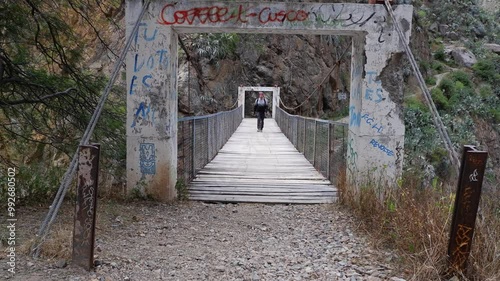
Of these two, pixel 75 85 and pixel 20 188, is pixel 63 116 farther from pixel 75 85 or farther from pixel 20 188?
pixel 20 188

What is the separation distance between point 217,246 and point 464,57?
41541 mm

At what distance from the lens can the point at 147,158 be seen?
564 centimetres

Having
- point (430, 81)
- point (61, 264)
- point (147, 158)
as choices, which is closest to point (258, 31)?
point (147, 158)

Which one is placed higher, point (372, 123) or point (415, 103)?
point (415, 103)

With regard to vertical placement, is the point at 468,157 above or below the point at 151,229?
above

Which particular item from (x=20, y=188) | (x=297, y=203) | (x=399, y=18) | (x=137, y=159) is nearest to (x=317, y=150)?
(x=297, y=203)

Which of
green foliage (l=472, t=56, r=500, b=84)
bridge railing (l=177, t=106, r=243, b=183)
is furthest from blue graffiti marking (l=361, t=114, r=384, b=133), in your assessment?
green foliage (l=472, t=56, r=500, b=84)

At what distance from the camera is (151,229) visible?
4.65 metres

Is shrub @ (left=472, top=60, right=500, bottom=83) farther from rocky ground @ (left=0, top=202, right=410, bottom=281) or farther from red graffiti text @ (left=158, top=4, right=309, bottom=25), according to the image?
rocky ground @ (left=0, top=202, right=410, bottom=281)

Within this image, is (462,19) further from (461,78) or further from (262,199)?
(262,199)

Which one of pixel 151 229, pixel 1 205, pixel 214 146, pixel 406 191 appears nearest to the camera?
pixel 406 191

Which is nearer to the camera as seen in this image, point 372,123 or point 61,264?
point 61,264

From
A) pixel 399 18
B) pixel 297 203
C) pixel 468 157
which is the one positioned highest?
pixel 399 18

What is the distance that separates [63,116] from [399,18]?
14.7 ft
